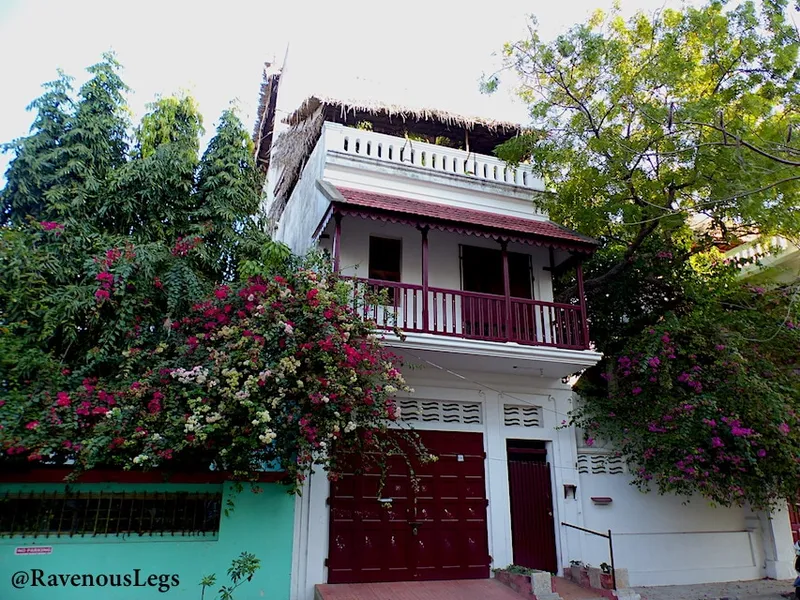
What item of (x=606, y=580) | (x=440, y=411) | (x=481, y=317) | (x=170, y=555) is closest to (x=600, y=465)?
(x=606, y=580)

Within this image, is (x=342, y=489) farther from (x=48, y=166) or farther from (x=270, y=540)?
(x=48, y=166)

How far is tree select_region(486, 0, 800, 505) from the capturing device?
9.01m

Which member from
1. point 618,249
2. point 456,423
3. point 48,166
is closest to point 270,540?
point 456,423

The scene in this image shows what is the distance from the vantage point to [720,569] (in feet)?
32.8

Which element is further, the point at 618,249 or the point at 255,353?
the point at 618,249

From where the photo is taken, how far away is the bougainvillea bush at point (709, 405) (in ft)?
28.9

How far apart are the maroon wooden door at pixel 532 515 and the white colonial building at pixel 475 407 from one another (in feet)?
0.08

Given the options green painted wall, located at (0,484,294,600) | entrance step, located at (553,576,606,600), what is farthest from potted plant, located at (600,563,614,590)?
green painted wall, located at (0,484,294,600)

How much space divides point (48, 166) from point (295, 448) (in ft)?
20.0

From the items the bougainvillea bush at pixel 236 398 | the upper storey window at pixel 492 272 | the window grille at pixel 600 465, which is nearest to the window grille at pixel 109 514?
the bougainvillea bush at pixel 236 398

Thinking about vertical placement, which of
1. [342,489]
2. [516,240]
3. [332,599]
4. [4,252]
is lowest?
[332,599]

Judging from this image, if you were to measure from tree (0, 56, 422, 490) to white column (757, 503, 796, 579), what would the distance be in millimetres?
7577

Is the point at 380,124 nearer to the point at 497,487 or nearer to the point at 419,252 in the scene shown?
the point at 419,252

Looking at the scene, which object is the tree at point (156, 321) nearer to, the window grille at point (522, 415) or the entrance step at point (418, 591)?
the entrance step at point (418, 591)
